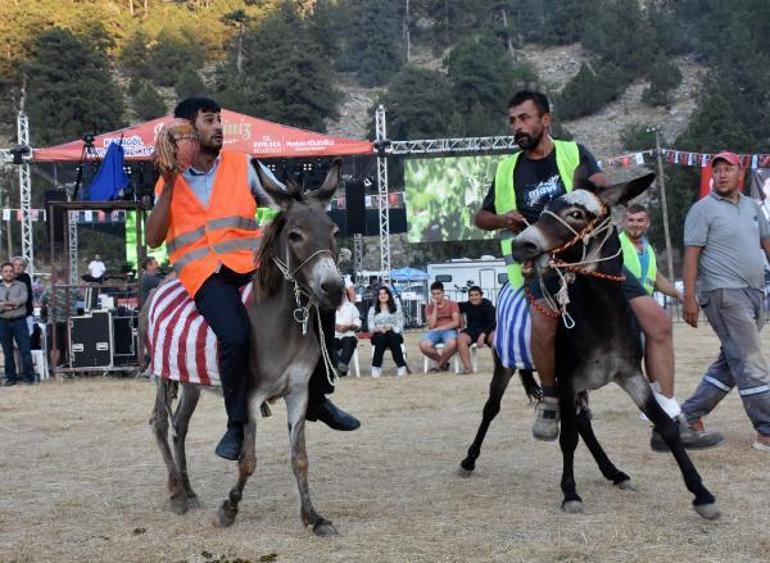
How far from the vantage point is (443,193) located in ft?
123

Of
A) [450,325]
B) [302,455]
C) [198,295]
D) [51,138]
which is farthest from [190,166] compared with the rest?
[51,138]

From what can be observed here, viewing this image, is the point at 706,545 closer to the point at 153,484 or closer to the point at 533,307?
the point at 533,307

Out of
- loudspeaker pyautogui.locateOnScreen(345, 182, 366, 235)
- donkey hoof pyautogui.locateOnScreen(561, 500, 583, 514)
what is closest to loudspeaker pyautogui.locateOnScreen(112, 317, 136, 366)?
loudspeaker pyautogui.locateOnScreen(345, 182, 366, 235)

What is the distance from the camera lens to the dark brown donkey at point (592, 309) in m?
5.32

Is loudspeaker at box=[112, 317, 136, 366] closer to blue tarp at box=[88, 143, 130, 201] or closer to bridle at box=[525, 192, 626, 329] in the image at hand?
blue tarp at box=[88, 143, 130, 201]

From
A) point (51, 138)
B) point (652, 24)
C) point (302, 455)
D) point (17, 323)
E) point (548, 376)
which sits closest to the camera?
point (302, 455)

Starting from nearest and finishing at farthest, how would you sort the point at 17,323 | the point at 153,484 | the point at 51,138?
the point at 153,484 → the point at 17,323 → the point at 51,138

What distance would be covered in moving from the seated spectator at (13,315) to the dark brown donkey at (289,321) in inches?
464

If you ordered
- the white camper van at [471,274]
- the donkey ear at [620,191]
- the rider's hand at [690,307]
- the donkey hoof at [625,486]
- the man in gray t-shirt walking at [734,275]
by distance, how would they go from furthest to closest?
the white camper van at [471,274] → the man in gray t-shirt walking at [734,275] → the rider's hand at [690,307] → the donkey hoof at [625,486] → the donkey ear at [620,191]

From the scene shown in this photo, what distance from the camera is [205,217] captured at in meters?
5.96

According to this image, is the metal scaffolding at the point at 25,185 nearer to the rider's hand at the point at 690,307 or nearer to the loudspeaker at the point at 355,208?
the loudspeaker at the point at 355,208

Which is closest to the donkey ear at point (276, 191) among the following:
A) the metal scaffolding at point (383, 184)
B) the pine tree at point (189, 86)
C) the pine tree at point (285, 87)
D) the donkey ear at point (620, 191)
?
the donkey ear at point (620, 191)

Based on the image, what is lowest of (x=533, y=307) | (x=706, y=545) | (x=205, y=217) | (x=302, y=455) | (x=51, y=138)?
(x=706, y=545)

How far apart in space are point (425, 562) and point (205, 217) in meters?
2.53
